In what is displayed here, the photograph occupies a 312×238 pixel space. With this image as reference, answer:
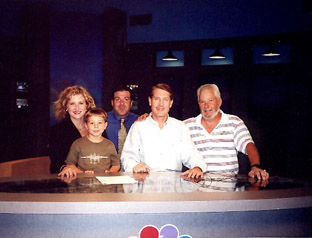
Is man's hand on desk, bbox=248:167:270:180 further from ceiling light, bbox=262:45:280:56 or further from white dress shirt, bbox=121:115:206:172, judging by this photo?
ceiling light, bbox=262:45:280:56

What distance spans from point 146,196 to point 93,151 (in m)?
1.23

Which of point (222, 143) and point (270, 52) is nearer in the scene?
point (222, 143)

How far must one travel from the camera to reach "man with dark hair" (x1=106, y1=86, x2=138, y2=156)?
3.69 m

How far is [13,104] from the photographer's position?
6707 millimetres

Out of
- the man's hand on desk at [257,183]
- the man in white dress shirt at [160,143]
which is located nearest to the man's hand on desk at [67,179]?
the man in white dress shirt at [160,143]

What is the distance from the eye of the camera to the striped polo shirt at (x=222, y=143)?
3049 millimetres

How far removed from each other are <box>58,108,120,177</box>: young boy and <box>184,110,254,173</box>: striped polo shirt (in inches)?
31.4

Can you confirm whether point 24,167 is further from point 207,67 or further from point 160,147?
point 207,67

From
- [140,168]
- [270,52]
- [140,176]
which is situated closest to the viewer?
[140,176]

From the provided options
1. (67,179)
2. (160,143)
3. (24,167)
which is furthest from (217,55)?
(67,179)

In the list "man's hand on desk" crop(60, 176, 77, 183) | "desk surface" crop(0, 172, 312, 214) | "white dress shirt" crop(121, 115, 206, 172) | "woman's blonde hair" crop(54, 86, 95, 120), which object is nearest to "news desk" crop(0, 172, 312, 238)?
"desk surface" crop(0, 172, 312, 214)

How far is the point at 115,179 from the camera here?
236cm

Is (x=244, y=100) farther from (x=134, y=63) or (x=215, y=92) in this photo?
(x=215, y=92)

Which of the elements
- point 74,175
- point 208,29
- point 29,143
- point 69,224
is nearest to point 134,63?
point 208,29
